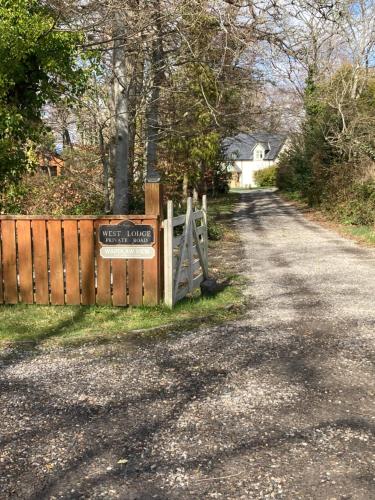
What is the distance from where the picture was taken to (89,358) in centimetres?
516

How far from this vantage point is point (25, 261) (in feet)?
24.1

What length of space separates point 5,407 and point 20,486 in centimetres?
119

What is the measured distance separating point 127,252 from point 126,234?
254 millimetres

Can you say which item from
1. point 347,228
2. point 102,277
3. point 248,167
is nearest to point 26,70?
point 102,277

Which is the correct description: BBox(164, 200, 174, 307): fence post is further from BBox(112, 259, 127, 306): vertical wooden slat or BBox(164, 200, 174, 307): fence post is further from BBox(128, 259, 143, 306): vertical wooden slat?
BBox(112, 259, 127, 306): vertical wooden slat

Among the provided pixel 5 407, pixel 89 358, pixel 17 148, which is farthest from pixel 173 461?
pixel 17 148

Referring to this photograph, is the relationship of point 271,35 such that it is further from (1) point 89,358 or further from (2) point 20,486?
(2) point 20,486

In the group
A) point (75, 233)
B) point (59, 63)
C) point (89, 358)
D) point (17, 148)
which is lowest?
point (89, 358)

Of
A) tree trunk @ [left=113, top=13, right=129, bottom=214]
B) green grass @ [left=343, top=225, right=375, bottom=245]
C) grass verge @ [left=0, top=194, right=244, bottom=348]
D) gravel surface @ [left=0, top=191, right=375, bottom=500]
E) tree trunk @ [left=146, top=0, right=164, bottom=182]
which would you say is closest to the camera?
gravel surface @ [left=0, top=191, right=375, bottom=500]

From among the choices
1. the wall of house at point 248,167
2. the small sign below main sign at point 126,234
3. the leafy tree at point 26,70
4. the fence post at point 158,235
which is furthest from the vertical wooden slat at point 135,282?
the wall of house at point 248,167

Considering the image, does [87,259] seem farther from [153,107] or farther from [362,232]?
[362,232]

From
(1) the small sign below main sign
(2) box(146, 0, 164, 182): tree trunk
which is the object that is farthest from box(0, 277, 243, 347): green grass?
(2) box(146, 0, 164, 182): tree trunk

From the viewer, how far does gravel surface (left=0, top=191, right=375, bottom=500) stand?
2.93 metres

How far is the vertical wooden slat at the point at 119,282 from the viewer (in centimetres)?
708
